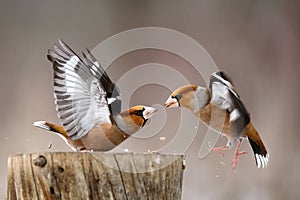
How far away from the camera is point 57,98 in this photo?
3.72 feet

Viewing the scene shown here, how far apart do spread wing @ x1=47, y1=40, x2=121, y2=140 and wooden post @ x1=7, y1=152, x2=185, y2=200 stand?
26 centimetres

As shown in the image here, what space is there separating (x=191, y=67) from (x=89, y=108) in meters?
0.70

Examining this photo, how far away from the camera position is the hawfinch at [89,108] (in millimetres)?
1120

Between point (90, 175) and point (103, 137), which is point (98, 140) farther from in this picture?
point (90, 175)

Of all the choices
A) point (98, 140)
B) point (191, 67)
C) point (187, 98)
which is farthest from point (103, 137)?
point (191, 67)

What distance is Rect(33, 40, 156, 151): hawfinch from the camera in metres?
1.12

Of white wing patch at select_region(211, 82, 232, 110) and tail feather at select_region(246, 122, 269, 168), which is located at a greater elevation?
white wing patch at select_region(211, 82, 232, 110)

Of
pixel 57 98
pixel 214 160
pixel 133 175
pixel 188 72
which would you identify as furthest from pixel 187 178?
pixel 133 175

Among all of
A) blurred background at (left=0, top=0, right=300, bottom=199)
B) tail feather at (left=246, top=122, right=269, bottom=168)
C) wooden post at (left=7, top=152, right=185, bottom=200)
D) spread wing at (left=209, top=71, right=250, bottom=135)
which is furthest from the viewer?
blurred background at (left=0, top=0, right=300, bottom=199)

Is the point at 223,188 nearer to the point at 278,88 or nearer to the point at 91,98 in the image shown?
the point at 278,88

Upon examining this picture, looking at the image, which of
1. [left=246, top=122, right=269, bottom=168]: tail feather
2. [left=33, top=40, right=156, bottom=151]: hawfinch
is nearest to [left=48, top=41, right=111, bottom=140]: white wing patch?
[left=33, top=40, right=156, bottom=151]: hawfinch

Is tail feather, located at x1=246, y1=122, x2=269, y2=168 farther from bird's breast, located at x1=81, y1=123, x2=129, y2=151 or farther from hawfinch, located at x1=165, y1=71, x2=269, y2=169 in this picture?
bird's breast, located at x1=81, y1=123, x2=129, y2=151

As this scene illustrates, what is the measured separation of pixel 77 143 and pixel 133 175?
12.6 inches

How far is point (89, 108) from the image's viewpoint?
3.80 feet
